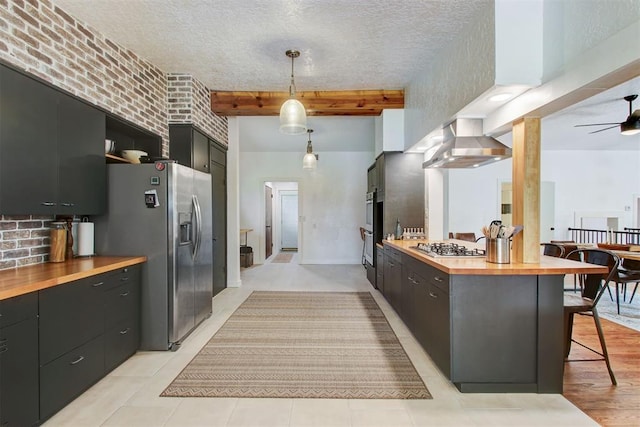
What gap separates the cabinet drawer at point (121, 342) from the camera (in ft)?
7.77

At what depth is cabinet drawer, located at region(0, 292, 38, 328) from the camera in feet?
5.14

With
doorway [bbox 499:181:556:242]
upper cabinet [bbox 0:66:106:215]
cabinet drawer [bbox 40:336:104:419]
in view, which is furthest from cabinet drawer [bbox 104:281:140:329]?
doorway [bbox 499:181:556:242]

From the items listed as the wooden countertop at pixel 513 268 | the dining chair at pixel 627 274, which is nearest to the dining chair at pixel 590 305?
the wooden countertop at pixel 513 268

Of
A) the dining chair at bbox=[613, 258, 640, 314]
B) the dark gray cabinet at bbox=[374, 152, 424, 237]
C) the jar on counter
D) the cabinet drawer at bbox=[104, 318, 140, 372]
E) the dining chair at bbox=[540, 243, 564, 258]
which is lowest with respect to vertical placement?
the cabinet drawer at bbox=[104, 318, 140, 372]

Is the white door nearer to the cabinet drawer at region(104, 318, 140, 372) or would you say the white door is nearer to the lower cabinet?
the lower cabinet

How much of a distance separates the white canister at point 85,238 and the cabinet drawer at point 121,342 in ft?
2.30

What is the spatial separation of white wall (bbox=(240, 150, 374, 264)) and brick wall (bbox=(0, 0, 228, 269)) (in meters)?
4.16

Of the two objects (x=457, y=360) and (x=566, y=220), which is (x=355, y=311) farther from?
(x=566, y=220)

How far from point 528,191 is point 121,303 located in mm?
3314

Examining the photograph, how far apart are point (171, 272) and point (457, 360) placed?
2.42 m

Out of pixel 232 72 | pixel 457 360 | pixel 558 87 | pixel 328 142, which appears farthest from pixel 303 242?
pixel 558 87

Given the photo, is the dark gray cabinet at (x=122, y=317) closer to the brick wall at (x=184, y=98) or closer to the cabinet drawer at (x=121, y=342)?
the cabinet drawer at (x=121, y=342)

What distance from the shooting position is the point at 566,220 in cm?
739

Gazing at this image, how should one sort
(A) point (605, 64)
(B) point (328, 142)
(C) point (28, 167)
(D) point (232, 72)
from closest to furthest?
1. (A) point (605, 64)
2. (C) point (28, 167)
3. (D) point (232, 72)
4. (B) point (328, 142)
